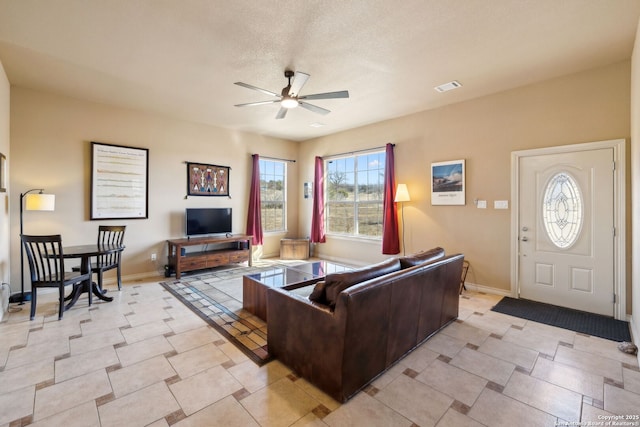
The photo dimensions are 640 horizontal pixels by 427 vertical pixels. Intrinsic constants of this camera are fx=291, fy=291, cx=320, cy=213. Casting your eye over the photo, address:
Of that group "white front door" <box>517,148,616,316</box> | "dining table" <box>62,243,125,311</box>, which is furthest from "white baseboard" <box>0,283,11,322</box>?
"white front door" <box>517,148,616,316</box>

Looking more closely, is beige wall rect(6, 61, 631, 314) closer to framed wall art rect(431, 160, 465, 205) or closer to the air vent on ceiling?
framed wall art rect(431, 160, 465, 205)

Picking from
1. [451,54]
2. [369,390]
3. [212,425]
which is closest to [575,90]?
[451,54]

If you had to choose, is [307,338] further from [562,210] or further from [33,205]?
[33,205]

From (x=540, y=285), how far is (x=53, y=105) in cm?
721

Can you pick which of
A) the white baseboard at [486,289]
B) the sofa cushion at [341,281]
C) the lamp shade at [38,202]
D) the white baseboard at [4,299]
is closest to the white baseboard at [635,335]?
the white baseboard at [486,289]

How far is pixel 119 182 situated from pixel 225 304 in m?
2.85

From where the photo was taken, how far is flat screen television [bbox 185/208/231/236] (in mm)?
5367

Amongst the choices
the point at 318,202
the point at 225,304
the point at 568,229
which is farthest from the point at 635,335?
the point at 318,202

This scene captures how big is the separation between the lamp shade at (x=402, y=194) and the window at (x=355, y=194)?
0.64m

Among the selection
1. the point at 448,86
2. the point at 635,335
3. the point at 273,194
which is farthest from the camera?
the point at 273,194

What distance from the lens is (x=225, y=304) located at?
373 centimetres

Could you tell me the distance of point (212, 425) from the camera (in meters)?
1.73

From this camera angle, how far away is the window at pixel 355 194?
5871mm

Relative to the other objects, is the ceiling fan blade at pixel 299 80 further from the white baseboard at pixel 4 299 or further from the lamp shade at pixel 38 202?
the white baseboard at pixel 4 299
